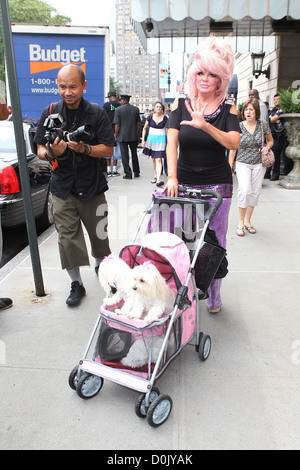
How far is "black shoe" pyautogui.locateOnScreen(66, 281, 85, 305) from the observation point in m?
3.80

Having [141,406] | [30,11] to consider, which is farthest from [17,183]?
[30,11]

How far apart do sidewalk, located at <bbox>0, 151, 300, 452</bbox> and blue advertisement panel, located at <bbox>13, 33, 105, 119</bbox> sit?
6134mm

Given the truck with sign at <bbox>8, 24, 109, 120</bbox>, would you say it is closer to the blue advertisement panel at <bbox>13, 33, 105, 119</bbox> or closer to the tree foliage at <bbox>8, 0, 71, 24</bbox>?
the blue advertisement panel at <bbox>13, 33, 105, 119</bbox>

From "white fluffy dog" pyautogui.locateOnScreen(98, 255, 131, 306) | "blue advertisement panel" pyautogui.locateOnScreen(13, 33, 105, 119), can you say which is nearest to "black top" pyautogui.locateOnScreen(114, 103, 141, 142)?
"blue advertisement panel" pyautogui.locateOnScreen(13, 33, 105, 119)

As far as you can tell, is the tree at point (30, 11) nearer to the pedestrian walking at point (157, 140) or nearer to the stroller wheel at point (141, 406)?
the pedestrian walking at point (157, 140)

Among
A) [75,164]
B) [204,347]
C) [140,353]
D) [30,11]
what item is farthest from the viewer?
[30,11]

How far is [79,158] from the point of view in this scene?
3635mm

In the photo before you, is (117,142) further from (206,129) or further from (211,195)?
(206,129)

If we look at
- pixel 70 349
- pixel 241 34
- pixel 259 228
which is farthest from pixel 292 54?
pixel 70 349

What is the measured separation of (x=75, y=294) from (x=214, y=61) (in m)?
2.36

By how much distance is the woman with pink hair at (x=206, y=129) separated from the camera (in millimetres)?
2883

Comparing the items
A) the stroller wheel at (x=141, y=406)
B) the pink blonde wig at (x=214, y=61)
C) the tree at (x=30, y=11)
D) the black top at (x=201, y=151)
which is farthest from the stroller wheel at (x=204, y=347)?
the tree at (x=30, y=11)

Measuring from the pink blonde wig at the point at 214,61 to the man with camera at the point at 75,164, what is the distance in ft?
3.25

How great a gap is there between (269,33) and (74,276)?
12.8 metres
